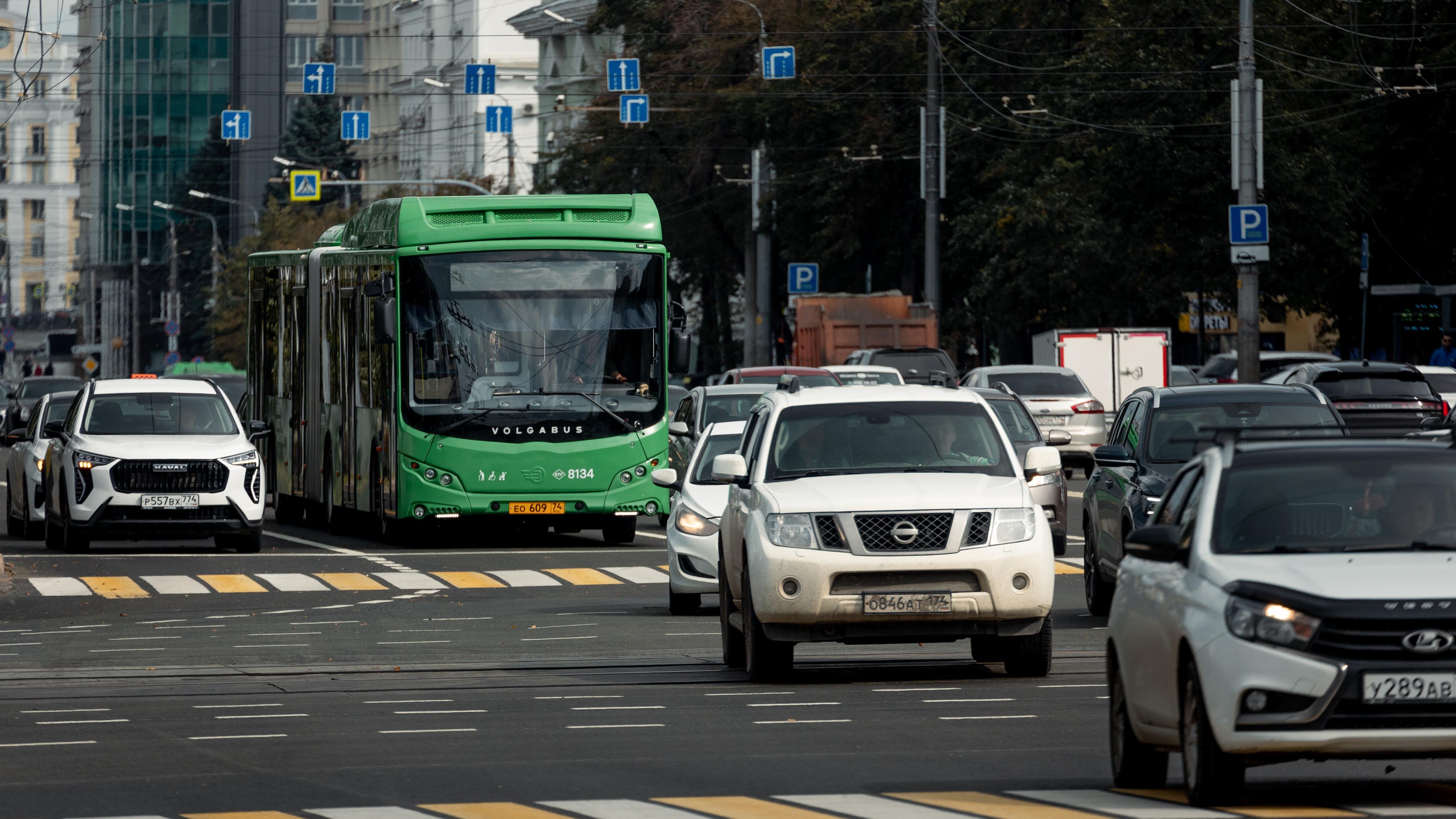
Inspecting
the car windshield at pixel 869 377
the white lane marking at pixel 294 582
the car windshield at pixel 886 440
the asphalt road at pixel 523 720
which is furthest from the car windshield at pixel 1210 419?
the car windshield at pixel 869 377

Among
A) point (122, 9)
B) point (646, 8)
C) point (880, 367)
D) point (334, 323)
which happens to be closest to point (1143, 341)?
point (880, 367)

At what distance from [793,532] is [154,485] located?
13.8 meters

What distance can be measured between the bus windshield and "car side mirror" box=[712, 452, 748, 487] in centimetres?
1166

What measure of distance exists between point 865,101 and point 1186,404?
4680 cm

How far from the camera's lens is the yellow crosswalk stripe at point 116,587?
22.2m

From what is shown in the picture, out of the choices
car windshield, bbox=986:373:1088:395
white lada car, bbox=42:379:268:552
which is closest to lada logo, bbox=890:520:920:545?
white lada car, bbox=42:379:268:552

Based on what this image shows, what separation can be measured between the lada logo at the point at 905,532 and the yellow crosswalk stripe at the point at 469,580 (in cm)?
936

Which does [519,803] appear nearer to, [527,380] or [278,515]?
[527,380]

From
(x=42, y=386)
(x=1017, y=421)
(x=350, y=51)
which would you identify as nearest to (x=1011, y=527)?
(x=1017, y=421)

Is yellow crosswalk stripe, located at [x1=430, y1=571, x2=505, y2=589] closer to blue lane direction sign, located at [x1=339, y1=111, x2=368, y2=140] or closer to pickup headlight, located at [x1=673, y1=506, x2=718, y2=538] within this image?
pickup headlight, located at [x1=673, y1=506, x2=718, y2=538]

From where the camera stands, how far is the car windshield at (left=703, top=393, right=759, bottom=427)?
32.1 meters

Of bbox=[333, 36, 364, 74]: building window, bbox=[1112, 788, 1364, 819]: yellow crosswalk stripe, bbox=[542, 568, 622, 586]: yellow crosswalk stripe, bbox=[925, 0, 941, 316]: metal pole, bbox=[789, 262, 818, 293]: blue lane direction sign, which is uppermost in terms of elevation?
bbox=[333, 36, 364, 74]: building window

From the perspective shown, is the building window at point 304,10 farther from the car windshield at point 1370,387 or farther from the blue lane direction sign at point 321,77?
the car windshield at point 1370,387

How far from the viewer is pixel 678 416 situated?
1297 inches
